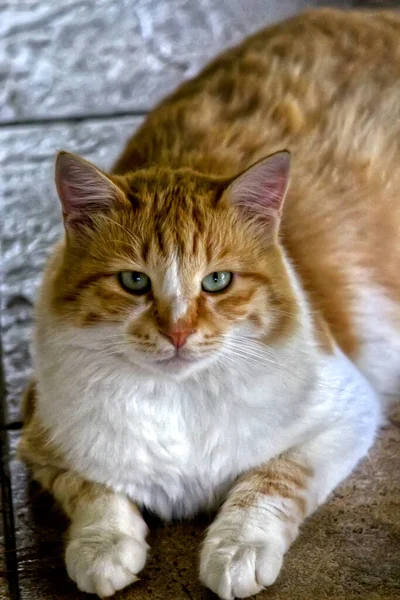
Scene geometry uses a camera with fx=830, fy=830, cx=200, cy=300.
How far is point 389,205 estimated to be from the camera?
1.98 meters

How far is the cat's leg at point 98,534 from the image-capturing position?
1.43 m

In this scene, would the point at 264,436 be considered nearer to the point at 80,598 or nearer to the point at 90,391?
the point at 90,391

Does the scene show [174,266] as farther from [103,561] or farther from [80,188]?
[103,561]

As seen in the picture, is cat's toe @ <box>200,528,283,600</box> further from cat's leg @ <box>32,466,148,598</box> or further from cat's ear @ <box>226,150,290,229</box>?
cat's ear @ <box>226,150,290,229</box>

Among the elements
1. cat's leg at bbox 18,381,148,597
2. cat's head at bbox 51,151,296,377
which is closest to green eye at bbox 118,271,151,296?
cat's head at bbox 51,151,296,377

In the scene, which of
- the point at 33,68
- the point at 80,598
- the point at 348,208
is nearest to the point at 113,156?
the point at 33,68

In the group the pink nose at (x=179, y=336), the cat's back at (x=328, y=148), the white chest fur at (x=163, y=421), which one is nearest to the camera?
the pink nose at (x=179, y=336)

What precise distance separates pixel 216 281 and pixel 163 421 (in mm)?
280

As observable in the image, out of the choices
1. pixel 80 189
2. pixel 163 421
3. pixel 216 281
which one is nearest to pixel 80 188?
pixel 80 189

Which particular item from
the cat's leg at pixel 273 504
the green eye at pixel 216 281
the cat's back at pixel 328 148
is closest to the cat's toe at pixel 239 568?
the cat's leg at pixel 273 504

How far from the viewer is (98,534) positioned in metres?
1.48

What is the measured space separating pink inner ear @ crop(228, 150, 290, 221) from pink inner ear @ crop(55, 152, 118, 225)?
0.72 ft

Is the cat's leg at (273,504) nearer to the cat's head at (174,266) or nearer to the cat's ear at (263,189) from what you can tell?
the cat's head at (174,266)

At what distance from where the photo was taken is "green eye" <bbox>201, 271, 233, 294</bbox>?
56.1 inches
